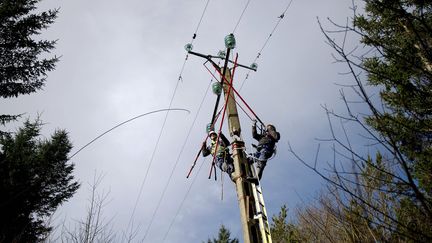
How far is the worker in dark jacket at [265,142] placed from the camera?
7.06 m

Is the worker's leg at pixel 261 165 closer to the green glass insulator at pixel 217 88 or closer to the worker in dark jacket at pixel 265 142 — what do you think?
the worker in dark jacket at pixel 265 142

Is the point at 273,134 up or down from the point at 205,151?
down

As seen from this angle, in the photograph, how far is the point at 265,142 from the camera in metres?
7.30

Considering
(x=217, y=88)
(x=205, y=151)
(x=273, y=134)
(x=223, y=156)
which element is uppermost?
(x=217, y=88)

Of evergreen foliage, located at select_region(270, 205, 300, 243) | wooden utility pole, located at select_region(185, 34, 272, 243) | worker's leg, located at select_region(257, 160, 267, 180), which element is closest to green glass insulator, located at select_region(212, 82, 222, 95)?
wooden utility pole, located at select_region(185, 34, 272, 243)

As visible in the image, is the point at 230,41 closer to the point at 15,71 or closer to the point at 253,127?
the point at 253,127

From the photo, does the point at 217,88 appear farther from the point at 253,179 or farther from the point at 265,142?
the point at 253,179

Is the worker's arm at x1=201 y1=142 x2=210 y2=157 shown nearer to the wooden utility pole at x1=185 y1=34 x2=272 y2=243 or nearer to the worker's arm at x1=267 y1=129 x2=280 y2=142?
the worker's arm at x1=267 y1=129 x2=280 y2=142

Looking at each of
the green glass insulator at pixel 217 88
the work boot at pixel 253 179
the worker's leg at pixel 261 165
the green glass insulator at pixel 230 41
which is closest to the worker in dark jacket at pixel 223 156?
the worker's leg at pixel 261 165

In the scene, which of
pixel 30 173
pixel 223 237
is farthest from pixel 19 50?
pixel 223 237

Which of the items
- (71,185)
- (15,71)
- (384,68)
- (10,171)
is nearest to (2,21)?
(15,71)

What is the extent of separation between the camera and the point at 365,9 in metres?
11.6

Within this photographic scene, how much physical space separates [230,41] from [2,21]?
8.04 m

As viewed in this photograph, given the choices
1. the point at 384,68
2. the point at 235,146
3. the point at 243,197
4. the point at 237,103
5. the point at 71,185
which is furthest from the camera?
the point at 71,185
